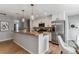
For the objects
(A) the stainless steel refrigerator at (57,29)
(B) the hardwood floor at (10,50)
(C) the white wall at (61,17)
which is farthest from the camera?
(A) the stainless steel refrigerator at (57,29)

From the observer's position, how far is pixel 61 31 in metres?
4.76

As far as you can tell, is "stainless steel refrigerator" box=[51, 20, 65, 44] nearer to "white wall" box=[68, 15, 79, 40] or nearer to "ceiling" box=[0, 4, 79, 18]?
"white wall" box=[68, 15, 79, 40]

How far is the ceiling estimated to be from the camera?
3421 mm

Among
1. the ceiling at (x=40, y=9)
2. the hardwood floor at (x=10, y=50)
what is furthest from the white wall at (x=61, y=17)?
the hardwood floor at (x=10, y=50)

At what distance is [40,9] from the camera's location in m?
4.07

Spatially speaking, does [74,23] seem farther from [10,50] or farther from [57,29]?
[10,50]

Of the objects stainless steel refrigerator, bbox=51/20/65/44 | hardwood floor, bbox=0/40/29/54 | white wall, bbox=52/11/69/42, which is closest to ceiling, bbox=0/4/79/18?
white wall, bbox=52/11/69/42

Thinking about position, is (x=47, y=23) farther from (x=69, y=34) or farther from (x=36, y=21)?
(x=69, y=34)

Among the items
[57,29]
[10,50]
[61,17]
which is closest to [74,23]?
[61,17]

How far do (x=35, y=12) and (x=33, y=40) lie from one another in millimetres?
1995

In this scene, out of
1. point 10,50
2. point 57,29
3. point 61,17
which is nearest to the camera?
point 10,50

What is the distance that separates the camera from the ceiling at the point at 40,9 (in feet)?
11.2

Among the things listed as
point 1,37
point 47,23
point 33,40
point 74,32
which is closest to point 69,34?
point 74,32

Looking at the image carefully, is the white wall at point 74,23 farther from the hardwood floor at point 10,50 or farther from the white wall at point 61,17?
the hardwood floor at point 10,50
